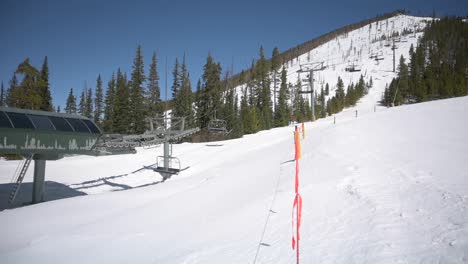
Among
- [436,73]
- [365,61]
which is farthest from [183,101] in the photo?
[365,61]

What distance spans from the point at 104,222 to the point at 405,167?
435 inches

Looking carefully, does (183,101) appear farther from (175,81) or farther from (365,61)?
(365,61)

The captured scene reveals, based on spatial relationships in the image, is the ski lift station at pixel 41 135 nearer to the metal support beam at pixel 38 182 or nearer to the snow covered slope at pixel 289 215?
the metal support beam at pixel 38 182

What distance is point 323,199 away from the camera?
333 inches

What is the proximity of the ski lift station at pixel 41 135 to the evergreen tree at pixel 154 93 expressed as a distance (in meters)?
Answer: 37.3

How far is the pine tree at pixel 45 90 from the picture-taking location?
46250 mm

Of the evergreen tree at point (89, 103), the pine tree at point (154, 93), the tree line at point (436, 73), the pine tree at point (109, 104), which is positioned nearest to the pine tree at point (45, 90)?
the pine tree at point (109, 104)

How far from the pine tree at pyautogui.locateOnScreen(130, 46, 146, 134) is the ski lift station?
34.3m

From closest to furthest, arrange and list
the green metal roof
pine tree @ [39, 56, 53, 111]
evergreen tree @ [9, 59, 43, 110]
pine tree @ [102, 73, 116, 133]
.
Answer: the green metal roof → evergreen tree @ [9, 59, 43, 110] → pine tree @ [39, 56, 53, 111] → pine tree @ [102, 73, 116, 133]

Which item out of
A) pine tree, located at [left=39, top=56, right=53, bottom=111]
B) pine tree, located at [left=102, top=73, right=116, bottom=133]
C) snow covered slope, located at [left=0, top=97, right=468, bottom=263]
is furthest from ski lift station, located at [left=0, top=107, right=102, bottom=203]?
pine tree, located at [left=102, top=73, right=116, bottom=133]

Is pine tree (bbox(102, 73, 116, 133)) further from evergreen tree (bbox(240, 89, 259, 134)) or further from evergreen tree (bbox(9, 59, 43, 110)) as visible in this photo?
evergreen tree (bbox(240, 89, 259, 134))

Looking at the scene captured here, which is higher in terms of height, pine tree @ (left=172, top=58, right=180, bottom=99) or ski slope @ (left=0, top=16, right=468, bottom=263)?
pine tree @ (left=172, top=58, right=180, bottom=99)

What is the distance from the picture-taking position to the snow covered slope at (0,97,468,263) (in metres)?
5.58

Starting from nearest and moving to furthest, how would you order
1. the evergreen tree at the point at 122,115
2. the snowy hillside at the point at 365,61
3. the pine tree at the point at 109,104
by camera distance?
the evergreen tree at the point at 122,115
the pine tree at the point at 109,104
the snowy hillside at the point at 365,61
